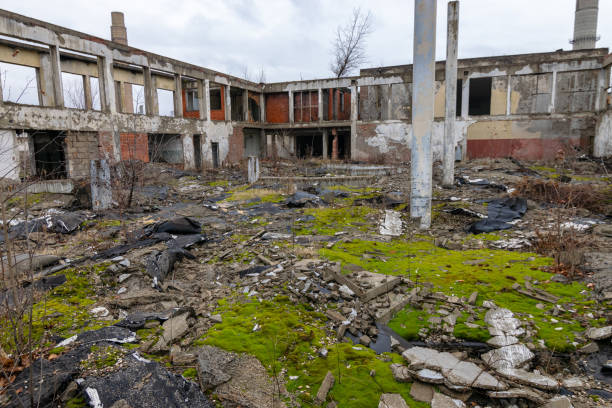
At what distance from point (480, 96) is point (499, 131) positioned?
7419 millimetres

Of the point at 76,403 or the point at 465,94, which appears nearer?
the point at 76,403

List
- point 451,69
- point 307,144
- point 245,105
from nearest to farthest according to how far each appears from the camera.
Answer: point 451,69
point 245,105
point 307,144

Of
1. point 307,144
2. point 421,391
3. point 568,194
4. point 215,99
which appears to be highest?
point 215,99

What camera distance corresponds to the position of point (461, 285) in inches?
171

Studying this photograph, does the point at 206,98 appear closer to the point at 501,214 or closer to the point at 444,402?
the point at 501,214

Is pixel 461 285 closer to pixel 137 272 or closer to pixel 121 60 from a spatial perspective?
pixel 137 272

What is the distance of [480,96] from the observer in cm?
2611

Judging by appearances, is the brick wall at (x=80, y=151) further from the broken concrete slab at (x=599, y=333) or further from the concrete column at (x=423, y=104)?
the broken concrete slab at (x=599, y=333)

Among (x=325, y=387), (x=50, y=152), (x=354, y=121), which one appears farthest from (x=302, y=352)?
(x=354, y=121)

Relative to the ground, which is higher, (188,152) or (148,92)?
(148,92)

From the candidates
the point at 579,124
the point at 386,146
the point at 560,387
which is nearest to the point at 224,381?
the point at 560,387

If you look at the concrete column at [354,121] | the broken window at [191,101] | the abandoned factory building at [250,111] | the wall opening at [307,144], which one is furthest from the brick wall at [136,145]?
the wall opening at [307,144]

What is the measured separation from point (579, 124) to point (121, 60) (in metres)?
21.9

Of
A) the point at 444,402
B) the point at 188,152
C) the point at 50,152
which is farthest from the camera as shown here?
the point at 188,152
